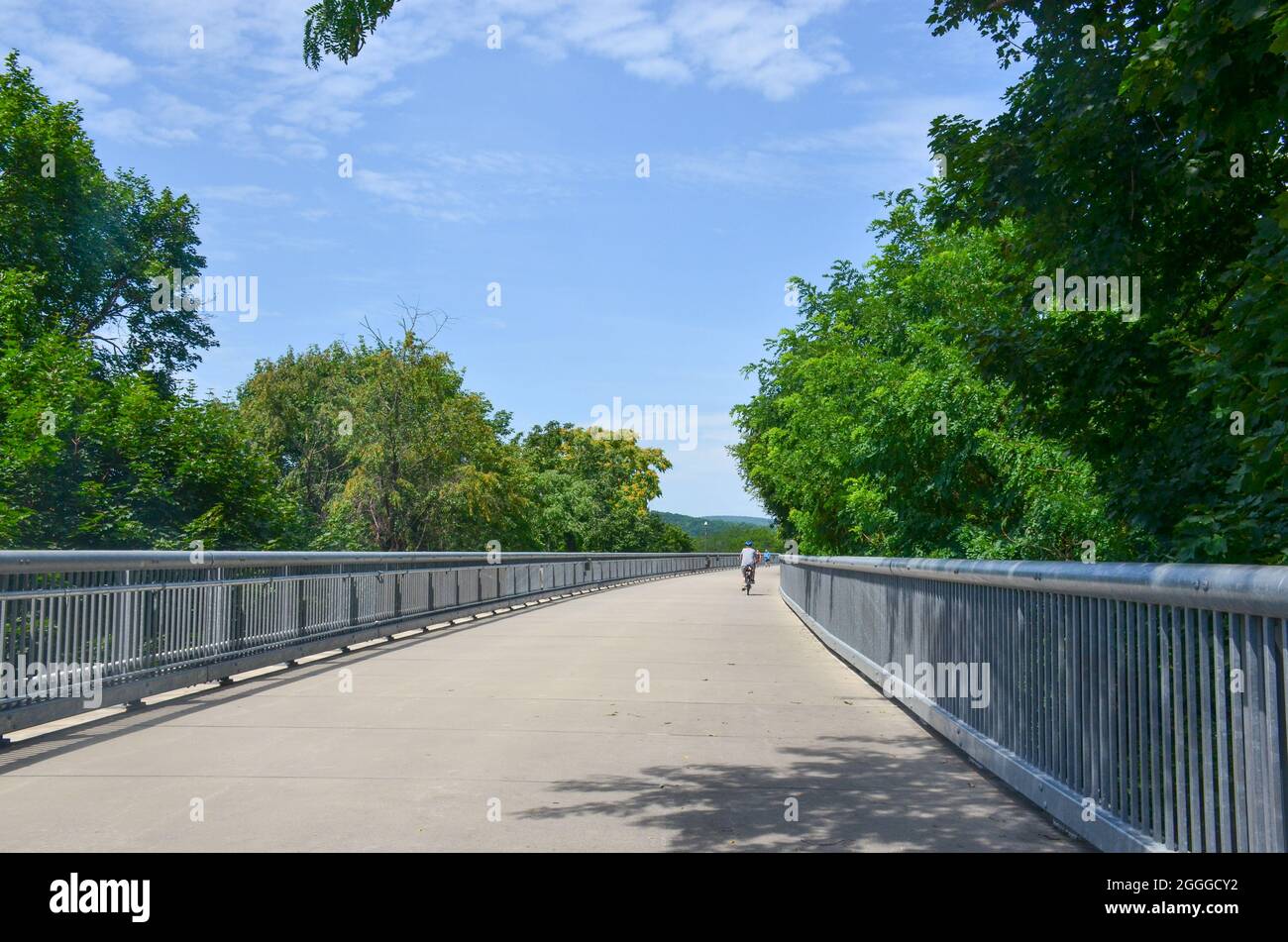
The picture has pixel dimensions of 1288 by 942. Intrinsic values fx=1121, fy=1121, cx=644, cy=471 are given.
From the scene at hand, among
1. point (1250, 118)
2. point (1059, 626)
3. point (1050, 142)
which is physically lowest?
point (1059, 626)

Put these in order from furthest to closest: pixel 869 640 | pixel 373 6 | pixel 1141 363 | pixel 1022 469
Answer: pixel 1022 469
pixel 869 640
pixel 1141 363
pixel 373 6

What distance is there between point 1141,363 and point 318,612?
10.1m

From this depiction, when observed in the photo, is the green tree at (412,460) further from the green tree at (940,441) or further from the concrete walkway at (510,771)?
the concrete walkway at (510,771)

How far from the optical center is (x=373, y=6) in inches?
223

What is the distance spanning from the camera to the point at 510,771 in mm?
7039

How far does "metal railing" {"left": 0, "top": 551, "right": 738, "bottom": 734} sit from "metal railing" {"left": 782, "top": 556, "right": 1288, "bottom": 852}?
656 cm

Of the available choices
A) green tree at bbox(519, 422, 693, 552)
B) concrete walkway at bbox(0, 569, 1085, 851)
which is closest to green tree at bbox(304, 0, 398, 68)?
concrete walkway at bbox(0, 569, 1085, 851)

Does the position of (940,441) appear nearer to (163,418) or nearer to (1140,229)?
(1140,229)

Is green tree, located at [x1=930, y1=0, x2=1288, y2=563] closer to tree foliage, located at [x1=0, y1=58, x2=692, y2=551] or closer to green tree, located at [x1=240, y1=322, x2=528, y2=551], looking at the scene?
tree foliage, located at [x1=0, y1=58, x2=692, y2=551]

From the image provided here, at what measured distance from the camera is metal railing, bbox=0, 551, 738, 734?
8.09m

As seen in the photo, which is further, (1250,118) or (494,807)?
(1250,118)

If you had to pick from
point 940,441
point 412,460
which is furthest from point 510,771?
point 412,460

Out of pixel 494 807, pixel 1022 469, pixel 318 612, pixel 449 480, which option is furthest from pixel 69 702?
pixel 449 480

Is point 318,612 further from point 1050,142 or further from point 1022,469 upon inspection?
point 1050,142
